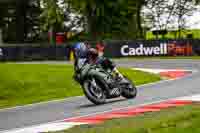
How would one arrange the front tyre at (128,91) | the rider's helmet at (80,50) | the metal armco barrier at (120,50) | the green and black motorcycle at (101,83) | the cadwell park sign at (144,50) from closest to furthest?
the rider's helmet at (80,50) < the green and black motorcycle at (101,83) < the front tyre at (128,91) < the metal armco barrier at (120,50) < the cadwell park sign at (144,50)

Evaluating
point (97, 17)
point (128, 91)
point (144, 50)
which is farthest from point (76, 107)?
point (97, 17)

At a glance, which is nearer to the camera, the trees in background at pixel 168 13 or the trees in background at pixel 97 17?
the trees in background at pixel 97 17

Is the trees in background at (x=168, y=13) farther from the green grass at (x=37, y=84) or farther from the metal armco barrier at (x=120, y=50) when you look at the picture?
the green grass at (x=37, y=84)

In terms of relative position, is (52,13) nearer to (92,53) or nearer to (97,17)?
(97,17)

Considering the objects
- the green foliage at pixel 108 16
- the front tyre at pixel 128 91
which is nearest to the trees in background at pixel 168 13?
the green foliage at pixel 108 16

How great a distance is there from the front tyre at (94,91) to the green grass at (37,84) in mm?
3920

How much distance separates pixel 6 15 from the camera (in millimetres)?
66062

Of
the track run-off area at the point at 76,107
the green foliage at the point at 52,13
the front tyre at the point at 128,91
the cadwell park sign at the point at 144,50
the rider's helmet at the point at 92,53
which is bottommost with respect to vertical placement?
the cadwell park sign at the point at 144,50

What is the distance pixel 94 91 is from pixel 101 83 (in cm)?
30

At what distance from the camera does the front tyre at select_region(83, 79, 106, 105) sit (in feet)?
52.9

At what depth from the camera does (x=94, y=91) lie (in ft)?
53.5

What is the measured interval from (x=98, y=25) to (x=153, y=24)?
10.2 meters

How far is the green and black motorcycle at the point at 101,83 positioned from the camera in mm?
16109

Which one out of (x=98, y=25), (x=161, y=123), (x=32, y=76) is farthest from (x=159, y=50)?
(x=161, y=123)
